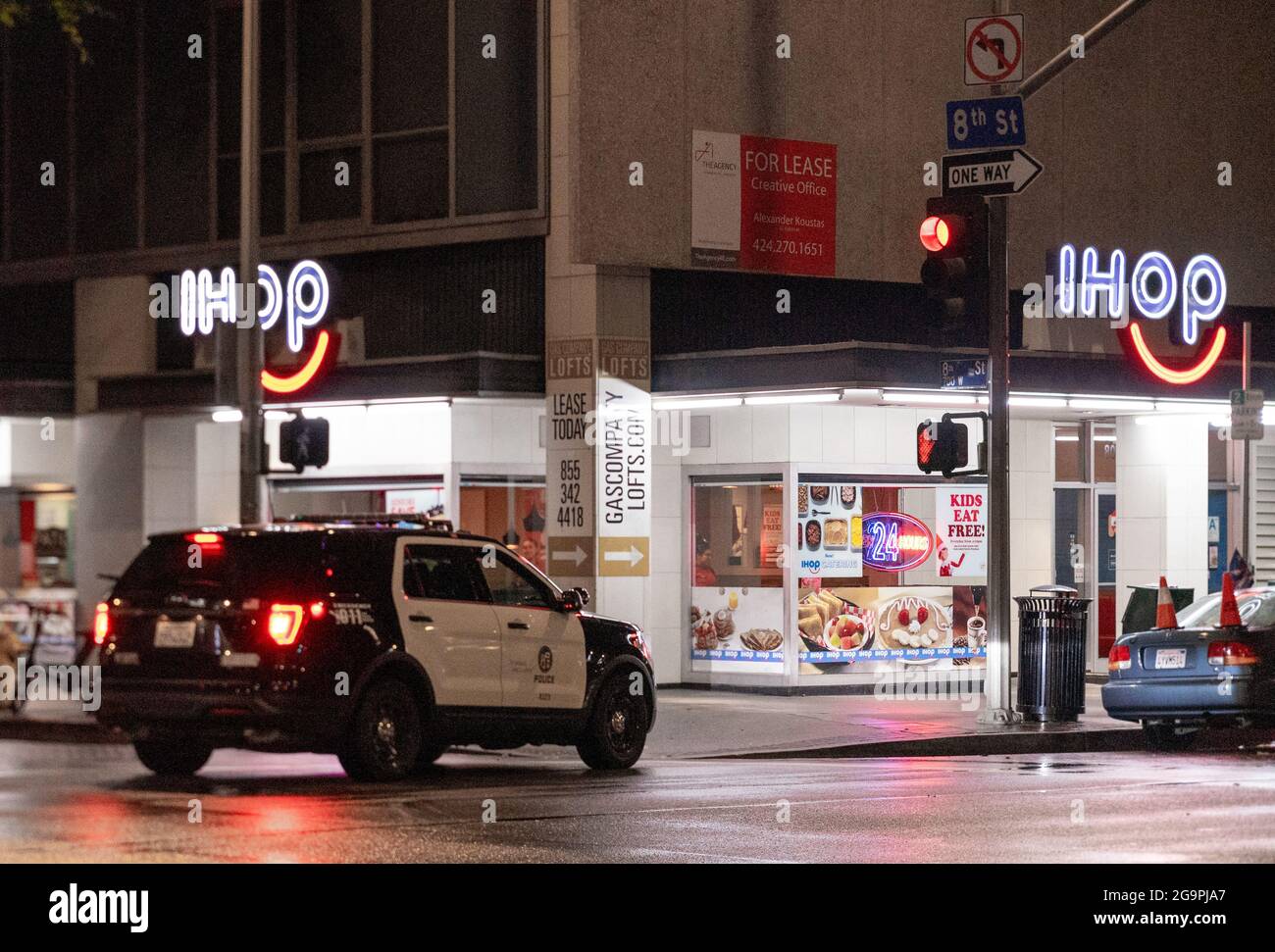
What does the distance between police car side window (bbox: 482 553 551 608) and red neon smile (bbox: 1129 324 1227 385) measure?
10.6m

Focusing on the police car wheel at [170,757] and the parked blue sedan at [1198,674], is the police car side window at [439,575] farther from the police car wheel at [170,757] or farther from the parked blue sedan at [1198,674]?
the parked blue sedan at [1198,674]

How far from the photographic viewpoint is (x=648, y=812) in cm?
1263

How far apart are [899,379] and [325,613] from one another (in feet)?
29.4

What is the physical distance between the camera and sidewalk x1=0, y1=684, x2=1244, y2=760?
18141mm

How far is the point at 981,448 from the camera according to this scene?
755 inches

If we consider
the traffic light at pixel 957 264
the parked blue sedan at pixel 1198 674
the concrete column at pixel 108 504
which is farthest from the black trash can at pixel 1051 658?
the concrete column at pixel 108 504

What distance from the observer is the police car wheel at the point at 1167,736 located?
18125mm

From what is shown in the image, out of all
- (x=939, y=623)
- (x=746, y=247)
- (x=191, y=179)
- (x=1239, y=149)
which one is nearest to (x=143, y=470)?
(x=191, y=179)

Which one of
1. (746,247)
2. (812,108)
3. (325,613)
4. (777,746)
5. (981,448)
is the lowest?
(777,746)

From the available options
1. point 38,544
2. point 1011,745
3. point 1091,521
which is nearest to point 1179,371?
point 1091,521

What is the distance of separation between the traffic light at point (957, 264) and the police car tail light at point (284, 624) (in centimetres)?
705

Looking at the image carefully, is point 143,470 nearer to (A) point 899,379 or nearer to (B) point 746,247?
(B) point 746,247

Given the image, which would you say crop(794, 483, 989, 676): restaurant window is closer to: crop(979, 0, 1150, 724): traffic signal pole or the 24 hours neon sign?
the 24 hours neon sign

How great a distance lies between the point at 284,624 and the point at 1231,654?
7.79m
